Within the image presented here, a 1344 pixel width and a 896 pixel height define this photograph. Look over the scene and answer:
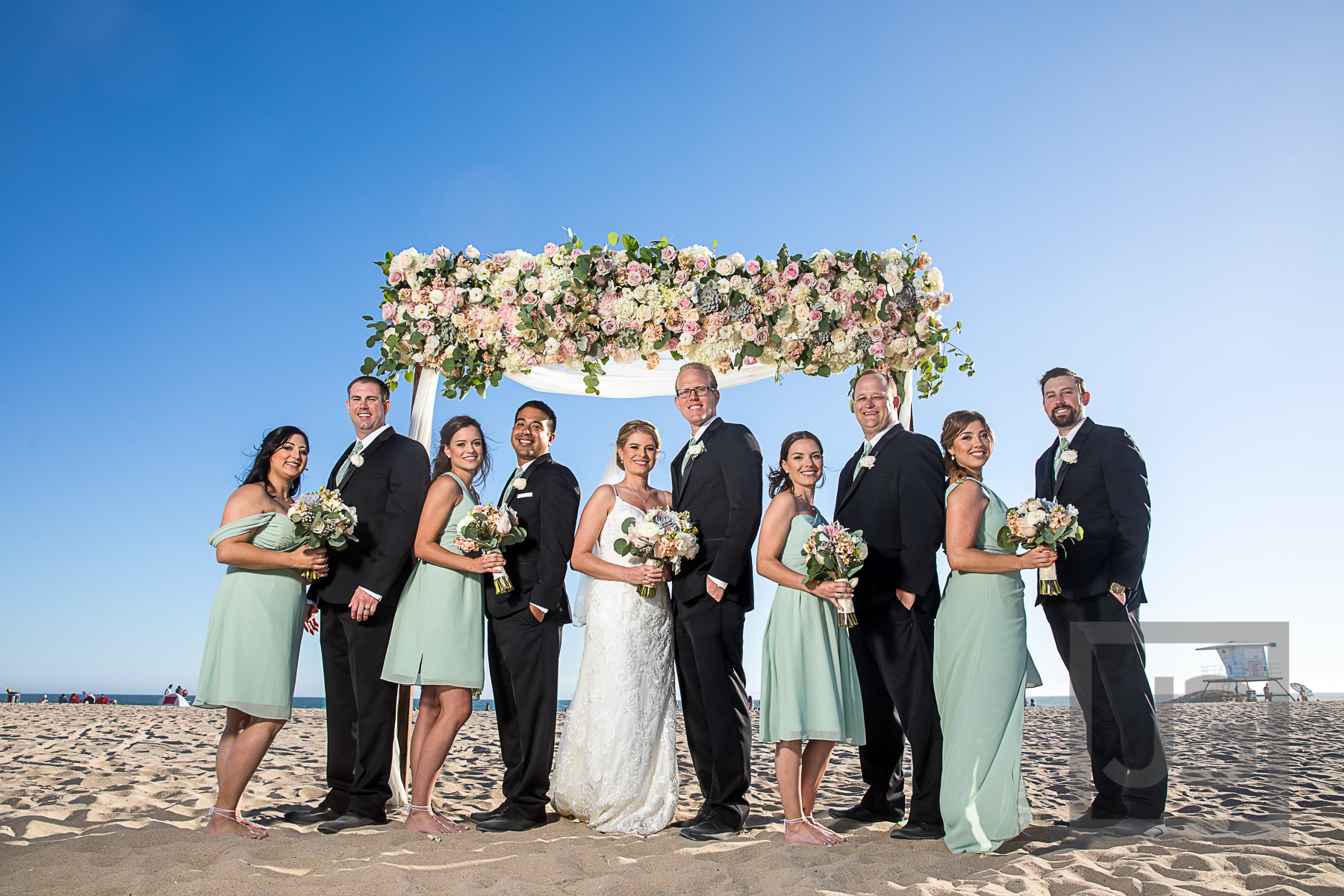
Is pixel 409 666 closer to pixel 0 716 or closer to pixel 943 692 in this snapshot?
pixel 943 692

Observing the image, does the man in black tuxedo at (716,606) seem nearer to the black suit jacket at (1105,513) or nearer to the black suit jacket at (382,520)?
the black suit jacket at (382,520)

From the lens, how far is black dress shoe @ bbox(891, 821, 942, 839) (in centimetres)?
455

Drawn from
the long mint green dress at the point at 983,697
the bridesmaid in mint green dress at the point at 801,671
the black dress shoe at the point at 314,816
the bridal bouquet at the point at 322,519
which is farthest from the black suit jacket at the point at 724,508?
the black dress shoe at the point at 314,816

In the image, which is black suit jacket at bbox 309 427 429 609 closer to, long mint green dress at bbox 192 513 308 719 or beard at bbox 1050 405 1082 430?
long mint green dress at bbox 192 513 308 719

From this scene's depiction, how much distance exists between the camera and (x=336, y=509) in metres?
4.80

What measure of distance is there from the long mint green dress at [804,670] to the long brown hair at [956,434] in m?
0.88

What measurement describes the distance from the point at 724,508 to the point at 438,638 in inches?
76.2

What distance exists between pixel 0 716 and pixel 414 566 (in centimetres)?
1626

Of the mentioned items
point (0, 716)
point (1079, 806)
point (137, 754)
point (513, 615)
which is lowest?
point (0, 716)

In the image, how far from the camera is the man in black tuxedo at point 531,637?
16.5ft

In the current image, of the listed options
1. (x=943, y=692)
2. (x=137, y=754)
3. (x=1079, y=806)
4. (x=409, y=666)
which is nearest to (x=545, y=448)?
(x=409, y=666)

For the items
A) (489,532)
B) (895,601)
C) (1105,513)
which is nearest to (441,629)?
(489,532)

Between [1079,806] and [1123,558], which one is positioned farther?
[1079,806]

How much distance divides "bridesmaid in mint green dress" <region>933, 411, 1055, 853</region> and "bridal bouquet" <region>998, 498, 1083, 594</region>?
0.09 metres
